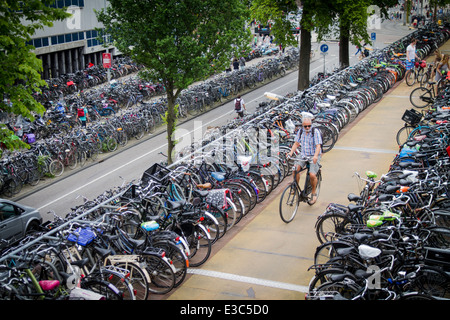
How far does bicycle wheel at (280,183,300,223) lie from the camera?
29.6 ft

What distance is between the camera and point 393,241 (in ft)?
21.1

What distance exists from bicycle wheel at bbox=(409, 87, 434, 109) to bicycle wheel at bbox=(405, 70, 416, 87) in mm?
2257

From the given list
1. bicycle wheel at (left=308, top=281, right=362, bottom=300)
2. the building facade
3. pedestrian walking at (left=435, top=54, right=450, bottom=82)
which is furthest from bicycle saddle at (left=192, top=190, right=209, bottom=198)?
the building facade

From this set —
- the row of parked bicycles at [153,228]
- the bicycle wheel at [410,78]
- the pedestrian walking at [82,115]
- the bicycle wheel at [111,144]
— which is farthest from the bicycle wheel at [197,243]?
the pedestrian walking at [82,115]

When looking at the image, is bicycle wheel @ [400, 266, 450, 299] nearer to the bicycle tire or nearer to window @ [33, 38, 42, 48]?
the bicycle tire

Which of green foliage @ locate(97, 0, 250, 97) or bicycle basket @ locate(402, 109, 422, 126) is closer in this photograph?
bicycle basket @ locate(402, 109, 422, 126)

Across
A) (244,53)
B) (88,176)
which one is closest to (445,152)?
(244,53)

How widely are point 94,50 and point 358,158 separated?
28.2 meters

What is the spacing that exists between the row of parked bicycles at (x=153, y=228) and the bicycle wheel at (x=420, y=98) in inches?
228

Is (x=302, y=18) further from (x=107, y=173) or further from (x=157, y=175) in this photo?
(x=157, y=175)

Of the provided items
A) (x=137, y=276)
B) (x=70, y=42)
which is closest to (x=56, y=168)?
(x=137, y=276)

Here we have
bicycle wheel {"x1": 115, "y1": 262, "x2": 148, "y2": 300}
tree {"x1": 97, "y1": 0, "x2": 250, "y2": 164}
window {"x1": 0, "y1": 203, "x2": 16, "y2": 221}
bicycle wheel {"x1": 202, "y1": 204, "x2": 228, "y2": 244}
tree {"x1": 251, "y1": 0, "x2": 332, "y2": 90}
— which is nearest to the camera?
bicycle wheel {"x1": 115, "y1": 262, "x2": 148, "y2": 300}

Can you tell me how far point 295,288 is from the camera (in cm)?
716

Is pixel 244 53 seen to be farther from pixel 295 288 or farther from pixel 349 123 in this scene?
pixel 295 288
